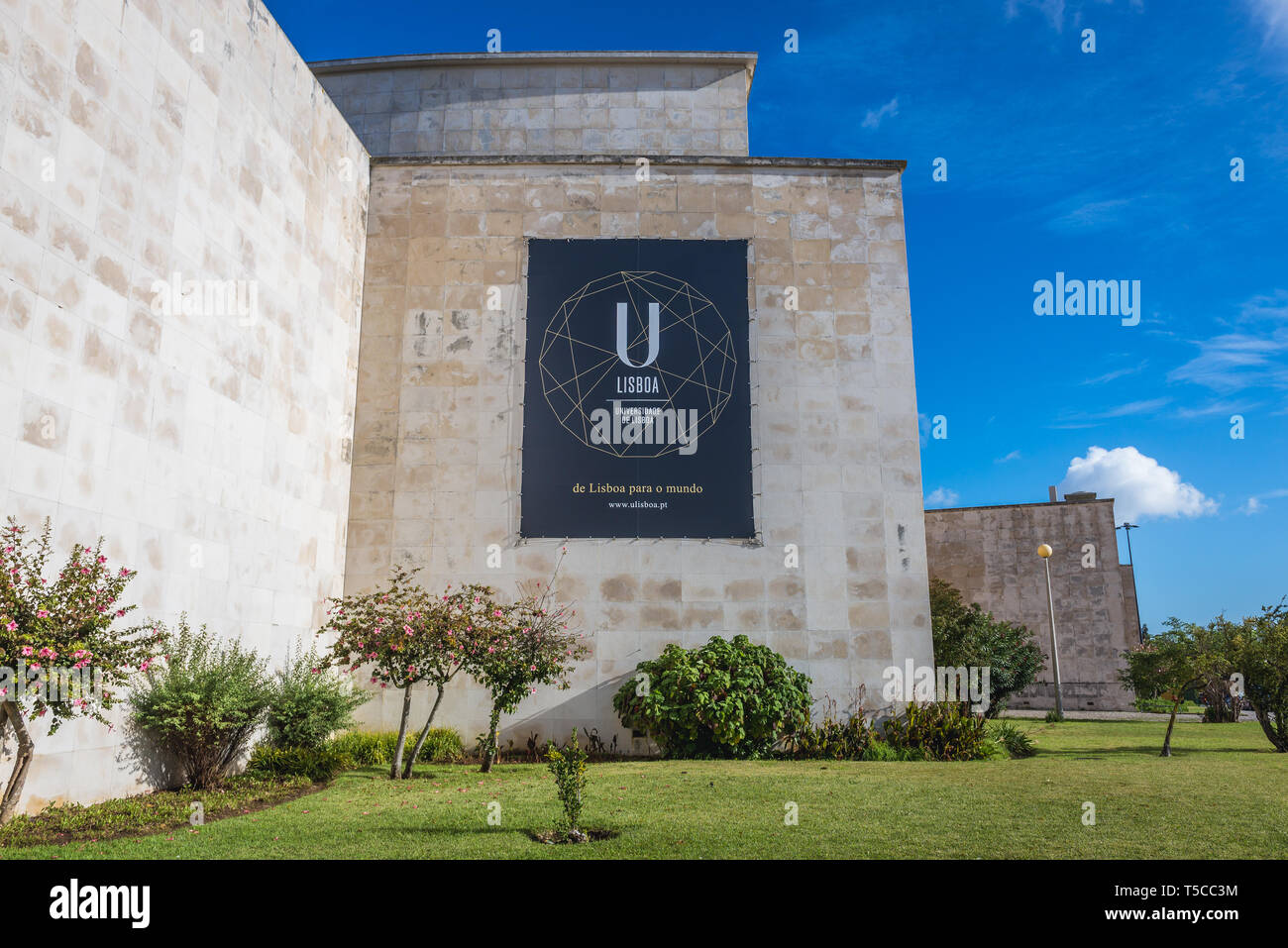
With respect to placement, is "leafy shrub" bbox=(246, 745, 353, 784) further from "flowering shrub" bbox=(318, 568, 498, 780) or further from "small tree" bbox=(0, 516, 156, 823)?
"small tree" bbox=(0, 516, 156, 823)

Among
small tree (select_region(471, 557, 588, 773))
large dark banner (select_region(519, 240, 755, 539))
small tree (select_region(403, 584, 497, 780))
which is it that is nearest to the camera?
small tree (select_region(403, 584, 497, 780))

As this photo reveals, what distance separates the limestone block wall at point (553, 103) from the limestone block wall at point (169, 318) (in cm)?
548

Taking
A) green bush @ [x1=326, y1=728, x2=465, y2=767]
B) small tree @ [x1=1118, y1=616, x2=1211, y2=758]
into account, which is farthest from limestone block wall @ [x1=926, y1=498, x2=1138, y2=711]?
green bush @ [x1=326, y1=728, x2=465, y2=767]

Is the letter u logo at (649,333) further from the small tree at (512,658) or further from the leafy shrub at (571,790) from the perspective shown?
the leafy shrub at (571,790)

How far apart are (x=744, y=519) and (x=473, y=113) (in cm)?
1147

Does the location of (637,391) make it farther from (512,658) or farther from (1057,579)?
(1057,579)

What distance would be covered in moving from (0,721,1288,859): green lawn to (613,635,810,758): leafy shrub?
59 centimetres

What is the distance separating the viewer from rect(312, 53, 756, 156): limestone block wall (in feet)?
65.6

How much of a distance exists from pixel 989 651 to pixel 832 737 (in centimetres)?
839

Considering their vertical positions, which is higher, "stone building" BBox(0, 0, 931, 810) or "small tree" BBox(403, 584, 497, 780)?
"stone building" BBox(0, 0, 931, 810)

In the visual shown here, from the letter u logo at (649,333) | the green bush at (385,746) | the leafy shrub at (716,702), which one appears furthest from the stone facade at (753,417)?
the letter u logo at (649,333)

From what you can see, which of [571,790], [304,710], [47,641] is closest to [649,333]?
[304,710]
